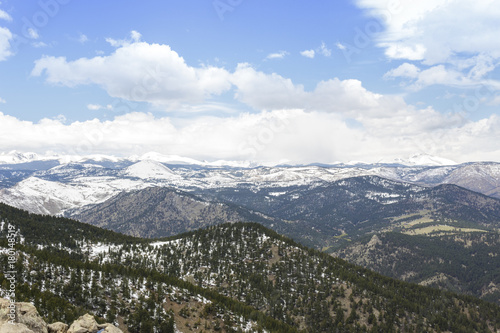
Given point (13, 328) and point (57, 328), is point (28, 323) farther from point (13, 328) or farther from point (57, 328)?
point (57, 328)

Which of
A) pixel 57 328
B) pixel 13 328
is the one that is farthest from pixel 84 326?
pixel 13 328

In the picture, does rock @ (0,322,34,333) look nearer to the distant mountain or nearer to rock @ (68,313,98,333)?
rock @ (68,313,98,333)

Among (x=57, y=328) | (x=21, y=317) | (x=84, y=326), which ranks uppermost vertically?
(x=21, y=317)

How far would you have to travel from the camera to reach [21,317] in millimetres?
44156

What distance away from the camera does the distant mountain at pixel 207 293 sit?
9305 centimetres

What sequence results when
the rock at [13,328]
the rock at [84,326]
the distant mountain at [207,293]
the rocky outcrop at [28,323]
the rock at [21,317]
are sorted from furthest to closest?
the distant mountain at [207,293] < the rock at [84,326] < the rock at [21,317] < the rocky outcrop at [28,323] < the rock at [13,328]

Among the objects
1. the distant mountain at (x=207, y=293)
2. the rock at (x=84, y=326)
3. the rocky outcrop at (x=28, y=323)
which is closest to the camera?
the rocky outcrop at (x=28, y=323)

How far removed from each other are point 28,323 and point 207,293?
9625 centimetres

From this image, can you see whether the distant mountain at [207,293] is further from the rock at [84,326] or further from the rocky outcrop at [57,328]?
the rocky outcrop at [57,328]

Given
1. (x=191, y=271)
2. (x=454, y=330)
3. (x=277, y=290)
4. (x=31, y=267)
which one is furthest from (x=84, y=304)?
(x=454, y=330)

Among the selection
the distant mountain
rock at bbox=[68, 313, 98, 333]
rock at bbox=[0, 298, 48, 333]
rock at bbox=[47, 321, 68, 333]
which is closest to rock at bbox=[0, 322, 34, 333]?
rock at bbox=[0, 298, 48, 333]

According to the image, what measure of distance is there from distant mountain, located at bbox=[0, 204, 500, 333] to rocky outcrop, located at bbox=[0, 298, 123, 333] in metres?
24.9

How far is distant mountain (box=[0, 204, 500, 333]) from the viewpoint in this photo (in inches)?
3663

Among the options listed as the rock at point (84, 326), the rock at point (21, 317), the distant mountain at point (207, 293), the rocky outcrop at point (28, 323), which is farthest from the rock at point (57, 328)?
the distant mountain at point (207, 293)
